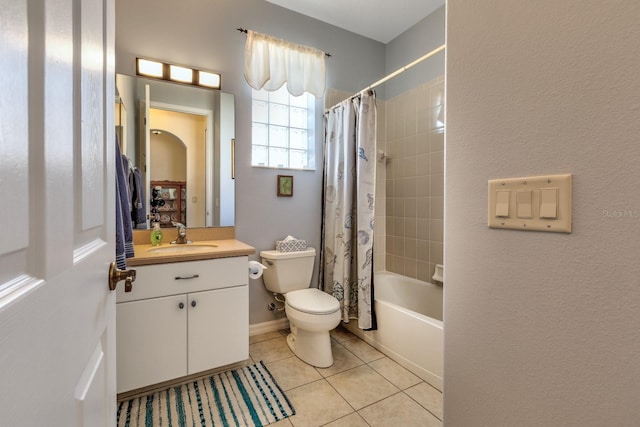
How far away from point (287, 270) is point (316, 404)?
94 centimetres

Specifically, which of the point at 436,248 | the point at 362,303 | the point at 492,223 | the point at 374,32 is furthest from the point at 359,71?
the point at 492,223

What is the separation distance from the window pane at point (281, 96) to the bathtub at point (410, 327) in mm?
1862

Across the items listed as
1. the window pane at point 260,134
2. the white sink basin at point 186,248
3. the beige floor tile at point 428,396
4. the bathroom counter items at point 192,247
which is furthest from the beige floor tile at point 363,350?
the window pane at point 260,134

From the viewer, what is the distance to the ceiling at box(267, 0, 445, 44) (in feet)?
7.63

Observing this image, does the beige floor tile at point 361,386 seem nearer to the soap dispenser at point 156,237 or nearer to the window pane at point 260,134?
the soap dispenser at point 156,237

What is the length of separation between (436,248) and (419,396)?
3.85 ft

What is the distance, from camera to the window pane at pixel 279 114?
2.46 meters

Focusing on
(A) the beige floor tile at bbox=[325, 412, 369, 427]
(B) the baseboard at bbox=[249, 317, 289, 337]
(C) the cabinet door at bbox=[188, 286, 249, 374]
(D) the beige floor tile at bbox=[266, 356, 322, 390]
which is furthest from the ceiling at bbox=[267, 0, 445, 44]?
(A) the beige floor tile at bbox=[325, 412, 369, 427]

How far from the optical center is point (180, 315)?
63.3 inches

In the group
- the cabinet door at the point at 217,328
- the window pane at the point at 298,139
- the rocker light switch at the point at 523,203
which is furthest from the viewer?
the window pane at the point at 298,139

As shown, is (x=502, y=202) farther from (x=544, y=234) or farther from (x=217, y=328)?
(x=217, y=328)

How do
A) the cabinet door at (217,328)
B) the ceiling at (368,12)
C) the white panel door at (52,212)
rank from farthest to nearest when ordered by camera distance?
the ceiling at (368,12)
the cabinet door at (217,328)
the white panel door at (52,212)

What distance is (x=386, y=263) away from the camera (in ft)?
9.49

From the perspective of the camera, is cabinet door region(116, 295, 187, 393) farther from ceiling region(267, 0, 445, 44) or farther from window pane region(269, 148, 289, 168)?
ceiling region(267, 0, 445, 44)
